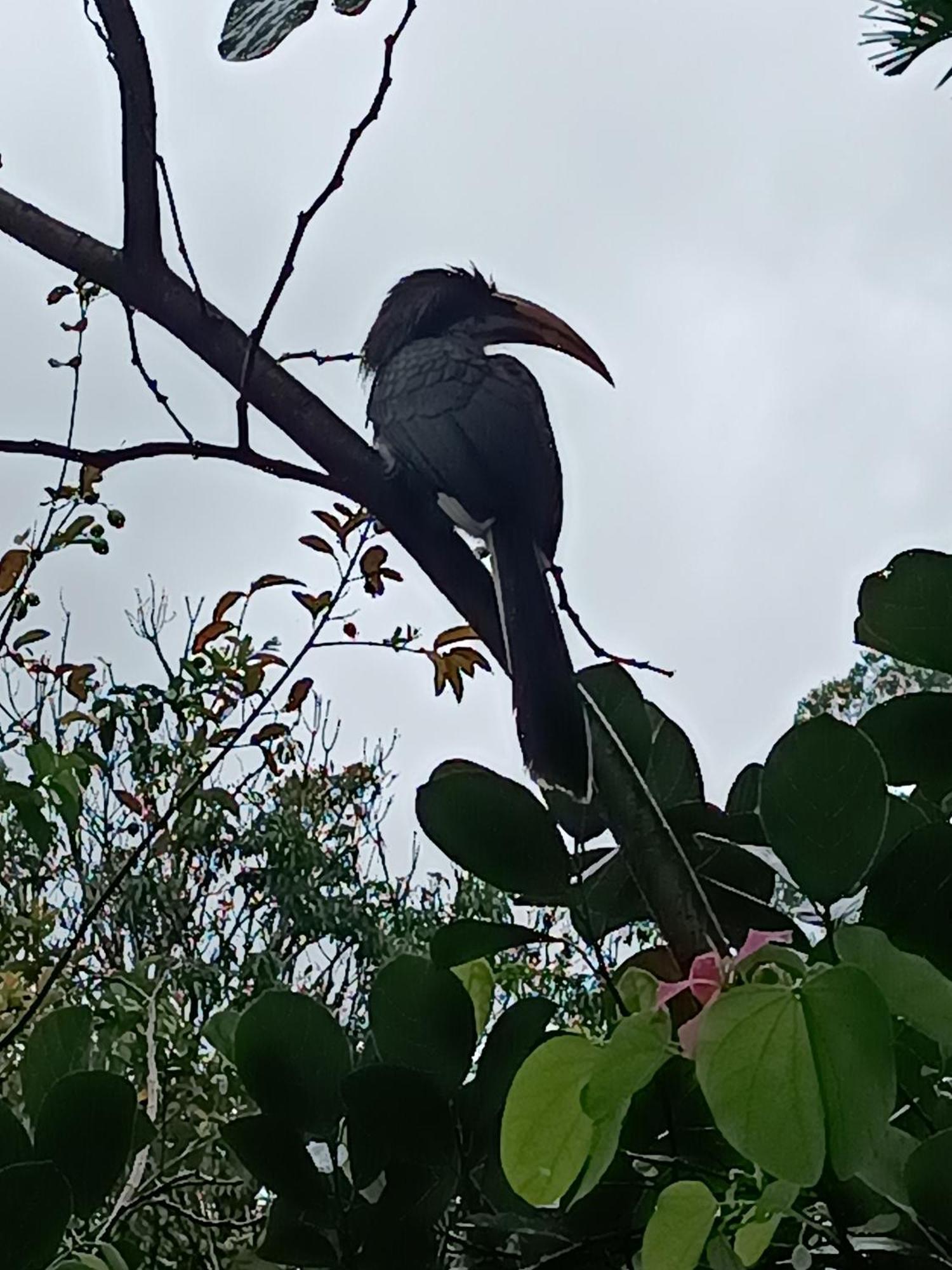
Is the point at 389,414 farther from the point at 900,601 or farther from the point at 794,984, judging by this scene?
the point at 794,984

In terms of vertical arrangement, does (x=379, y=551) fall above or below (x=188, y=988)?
above

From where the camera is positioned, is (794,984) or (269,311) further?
(269,311)

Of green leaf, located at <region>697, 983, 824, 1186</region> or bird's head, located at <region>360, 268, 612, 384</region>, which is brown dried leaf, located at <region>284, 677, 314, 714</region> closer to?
bird's head, located at <region>360, 268, 612, 384</region>

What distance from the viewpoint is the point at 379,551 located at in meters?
1.18

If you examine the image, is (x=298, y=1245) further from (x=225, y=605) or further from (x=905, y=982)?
(x=225, y=605)

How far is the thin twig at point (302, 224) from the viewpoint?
64cm

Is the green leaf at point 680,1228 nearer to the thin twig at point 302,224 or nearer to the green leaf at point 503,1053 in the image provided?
the green leaf at point 503,1053

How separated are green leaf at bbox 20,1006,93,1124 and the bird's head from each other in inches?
52.5

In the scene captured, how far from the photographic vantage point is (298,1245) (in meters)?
0.36

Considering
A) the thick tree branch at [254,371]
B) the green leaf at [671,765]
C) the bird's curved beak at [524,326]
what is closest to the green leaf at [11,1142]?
the green leaf at [671,765]

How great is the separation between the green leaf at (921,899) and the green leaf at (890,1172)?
0.13ft

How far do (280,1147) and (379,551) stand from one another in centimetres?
84

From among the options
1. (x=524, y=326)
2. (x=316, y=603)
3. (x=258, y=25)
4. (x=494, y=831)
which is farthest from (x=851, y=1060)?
(x=524, y=326)

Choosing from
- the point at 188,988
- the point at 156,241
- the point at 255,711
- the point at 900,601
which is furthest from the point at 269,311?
the point at 188,988
